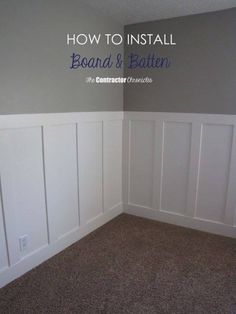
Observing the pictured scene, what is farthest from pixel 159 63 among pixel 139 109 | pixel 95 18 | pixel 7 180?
pixel 7 180

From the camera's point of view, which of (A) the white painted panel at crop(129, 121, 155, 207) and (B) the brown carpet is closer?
(B) the brown carpet

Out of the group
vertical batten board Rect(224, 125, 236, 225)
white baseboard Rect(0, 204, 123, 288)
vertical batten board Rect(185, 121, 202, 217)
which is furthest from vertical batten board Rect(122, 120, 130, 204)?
vertical batten board Rect(224, 125, 236, 225)

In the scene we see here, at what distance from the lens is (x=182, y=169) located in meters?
2.59

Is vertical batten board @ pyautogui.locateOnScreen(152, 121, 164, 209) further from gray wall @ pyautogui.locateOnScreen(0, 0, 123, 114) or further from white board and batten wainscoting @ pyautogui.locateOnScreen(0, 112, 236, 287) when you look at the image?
gray wall @ pyautogui.locateOnScreen(0, 0, 123, 114)

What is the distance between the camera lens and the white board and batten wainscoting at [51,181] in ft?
5.74

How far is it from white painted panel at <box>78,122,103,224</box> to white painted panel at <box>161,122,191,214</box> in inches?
27.0

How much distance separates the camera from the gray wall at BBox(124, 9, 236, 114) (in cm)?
223

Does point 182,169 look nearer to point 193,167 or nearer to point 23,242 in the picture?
point 193,167

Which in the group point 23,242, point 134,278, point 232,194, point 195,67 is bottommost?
point 134,278

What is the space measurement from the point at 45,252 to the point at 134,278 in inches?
29.5

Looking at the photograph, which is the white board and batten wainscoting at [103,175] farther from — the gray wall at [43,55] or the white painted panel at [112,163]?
the gray wall at [43,55]

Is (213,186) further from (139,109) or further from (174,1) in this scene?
(174,1)

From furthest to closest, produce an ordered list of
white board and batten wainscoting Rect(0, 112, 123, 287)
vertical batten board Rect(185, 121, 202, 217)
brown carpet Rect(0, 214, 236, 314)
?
vertical batten board Rect(185, 121, 202, 217) → white board and batten wainscoting Rect(0, 112, 123, 287) → brown carpet Rect(0, 214, 236, 314)

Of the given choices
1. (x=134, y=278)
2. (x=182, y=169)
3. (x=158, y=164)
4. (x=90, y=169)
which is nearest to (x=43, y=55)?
(x=90, y=169)
